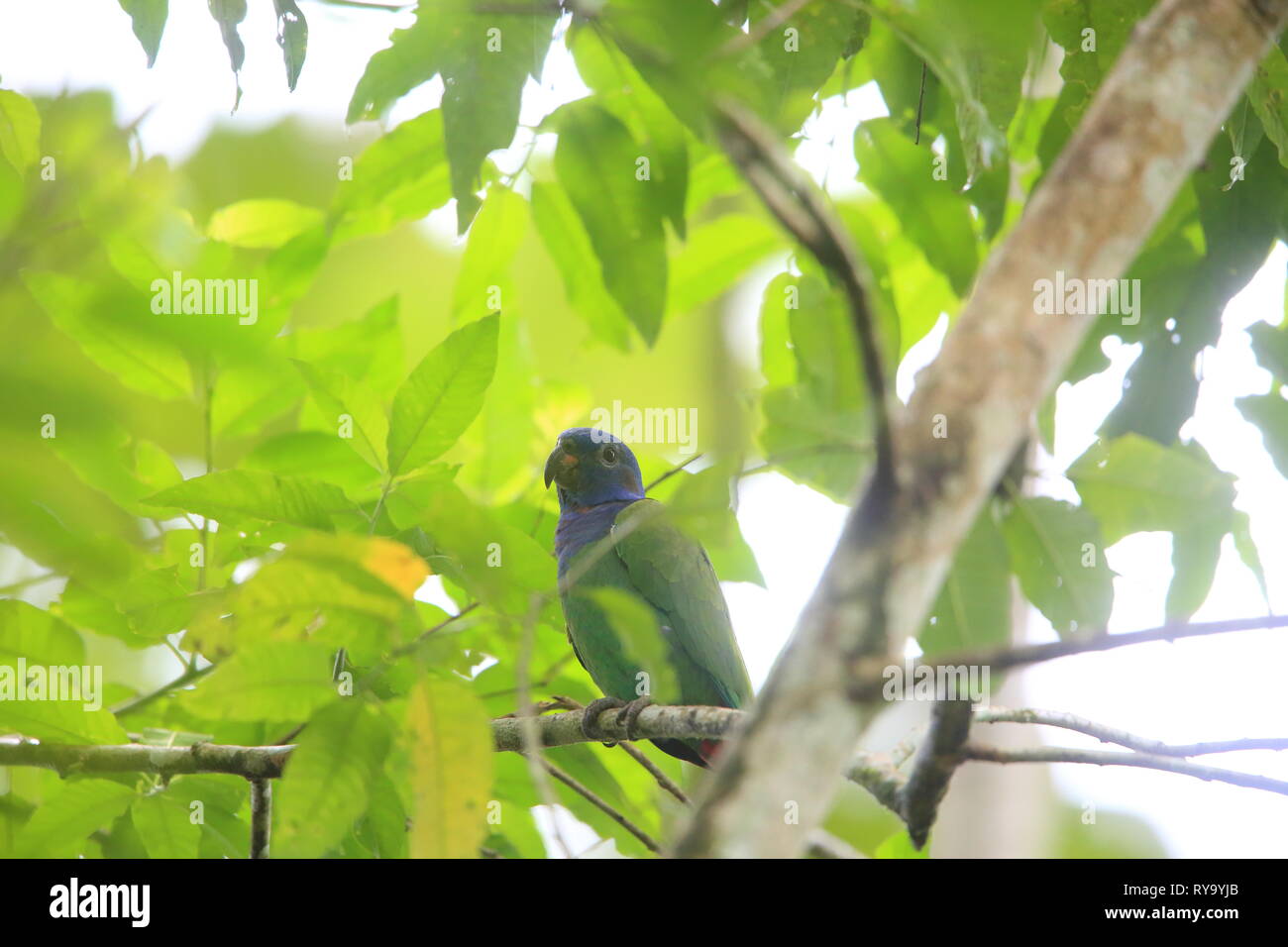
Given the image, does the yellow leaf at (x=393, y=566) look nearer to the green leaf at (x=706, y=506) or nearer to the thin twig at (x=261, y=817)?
the green leaf at (x=706, y=506)

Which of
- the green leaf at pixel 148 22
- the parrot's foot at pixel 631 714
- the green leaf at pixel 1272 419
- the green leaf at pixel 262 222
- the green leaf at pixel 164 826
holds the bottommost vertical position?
the green leaf at pixel 164 826

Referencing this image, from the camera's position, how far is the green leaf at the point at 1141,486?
2.02 metres

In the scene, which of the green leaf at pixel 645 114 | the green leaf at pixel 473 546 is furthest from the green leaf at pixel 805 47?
the green leaf at pixel 473 546

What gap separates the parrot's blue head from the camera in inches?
181

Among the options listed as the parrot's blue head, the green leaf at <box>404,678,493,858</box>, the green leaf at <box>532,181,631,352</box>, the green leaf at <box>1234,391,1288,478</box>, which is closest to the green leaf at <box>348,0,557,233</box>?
the green leaf at <box>532,181,631,352</box>

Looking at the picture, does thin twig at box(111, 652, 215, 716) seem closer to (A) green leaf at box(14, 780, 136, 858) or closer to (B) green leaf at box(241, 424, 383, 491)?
(A) green leaf at box(14, 780, 136, 858)

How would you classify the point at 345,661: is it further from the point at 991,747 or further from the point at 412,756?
the point at 991,747

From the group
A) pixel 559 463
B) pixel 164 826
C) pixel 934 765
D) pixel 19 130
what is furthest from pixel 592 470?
pixel 934 765

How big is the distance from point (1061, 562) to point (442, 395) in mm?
1437

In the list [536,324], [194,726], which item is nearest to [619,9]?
[194,726]

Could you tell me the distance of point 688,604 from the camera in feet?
13.0

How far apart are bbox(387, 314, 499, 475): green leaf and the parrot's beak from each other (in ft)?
5.71

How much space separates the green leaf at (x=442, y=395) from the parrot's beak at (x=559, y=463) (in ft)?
5.71

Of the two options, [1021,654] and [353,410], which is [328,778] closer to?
[1021,654]
